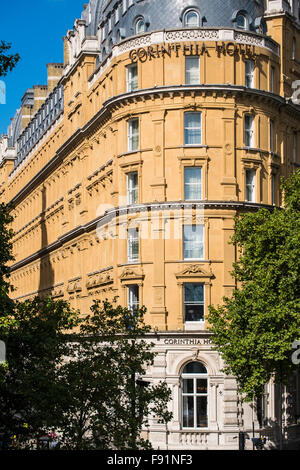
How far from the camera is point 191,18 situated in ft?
202

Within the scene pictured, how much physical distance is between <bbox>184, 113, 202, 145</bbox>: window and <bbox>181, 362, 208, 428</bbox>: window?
13.4 metres

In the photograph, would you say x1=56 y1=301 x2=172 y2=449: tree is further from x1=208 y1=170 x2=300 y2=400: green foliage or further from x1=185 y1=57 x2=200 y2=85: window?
x1=185 y1=57 x2=200 y2=85: window

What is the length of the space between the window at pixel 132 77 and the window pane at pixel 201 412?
19.7 m

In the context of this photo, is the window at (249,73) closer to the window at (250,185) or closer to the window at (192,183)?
the window at (250,185)

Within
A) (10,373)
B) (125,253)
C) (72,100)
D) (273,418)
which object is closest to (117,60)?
(125,253)

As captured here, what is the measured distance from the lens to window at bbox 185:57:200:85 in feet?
199

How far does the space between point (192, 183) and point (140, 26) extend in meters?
11.2

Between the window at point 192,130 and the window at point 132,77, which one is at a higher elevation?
the window at point 132,77

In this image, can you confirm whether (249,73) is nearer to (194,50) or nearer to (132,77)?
(194,50)

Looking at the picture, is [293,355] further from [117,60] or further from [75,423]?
[117,60]

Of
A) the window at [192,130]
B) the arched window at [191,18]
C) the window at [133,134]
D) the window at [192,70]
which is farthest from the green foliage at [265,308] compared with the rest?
the arched window at [191,18]

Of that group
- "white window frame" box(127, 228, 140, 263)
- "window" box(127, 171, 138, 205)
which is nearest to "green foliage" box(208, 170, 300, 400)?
"white window frame" box(127, 228, 140, 263)

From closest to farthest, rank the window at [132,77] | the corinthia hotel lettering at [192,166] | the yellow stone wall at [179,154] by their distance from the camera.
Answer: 1. the corinthia hotel lettering at [192,166]
2. the yellow stone wall at [179,154]
3. the window at [132,77]

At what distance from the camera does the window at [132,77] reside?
2456 inches
